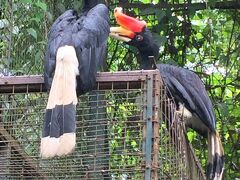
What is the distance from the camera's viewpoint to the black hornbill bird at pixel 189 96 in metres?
3.24

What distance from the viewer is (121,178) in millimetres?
2660

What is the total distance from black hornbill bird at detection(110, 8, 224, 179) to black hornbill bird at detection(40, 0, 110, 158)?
0.40m

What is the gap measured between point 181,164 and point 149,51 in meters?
1.16

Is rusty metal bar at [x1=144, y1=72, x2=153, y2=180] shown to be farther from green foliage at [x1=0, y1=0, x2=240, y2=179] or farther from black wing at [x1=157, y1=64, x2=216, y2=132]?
green foliage at [x1=0, y1=0, x2=240, y2=179]

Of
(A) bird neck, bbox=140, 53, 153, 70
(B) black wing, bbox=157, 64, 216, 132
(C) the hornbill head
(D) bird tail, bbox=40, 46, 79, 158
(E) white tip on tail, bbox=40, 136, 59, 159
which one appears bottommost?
(E) white tip on tail, bbox=40, 136, 59, 159

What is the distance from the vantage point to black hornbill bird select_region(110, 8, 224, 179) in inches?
127

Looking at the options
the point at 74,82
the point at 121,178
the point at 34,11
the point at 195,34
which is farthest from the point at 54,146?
the point at 195,34

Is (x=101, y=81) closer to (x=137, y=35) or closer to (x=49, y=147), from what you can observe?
(x=49, y=147)

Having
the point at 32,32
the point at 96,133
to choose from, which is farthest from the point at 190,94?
the point at 96,133

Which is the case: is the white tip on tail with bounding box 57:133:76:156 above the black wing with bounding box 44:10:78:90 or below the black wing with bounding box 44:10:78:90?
below

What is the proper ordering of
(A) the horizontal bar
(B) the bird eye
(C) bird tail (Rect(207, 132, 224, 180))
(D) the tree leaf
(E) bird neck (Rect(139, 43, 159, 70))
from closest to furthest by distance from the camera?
1. (A) the horizontal bar
2. (D) the tree leaf
3. (C) bird tail (Rect(207, 132, 224, 180))
4. (B) the bird eye
5. (E) bird neck (Rect(139, 43, 159, 70))

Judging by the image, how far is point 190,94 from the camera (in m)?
3.33

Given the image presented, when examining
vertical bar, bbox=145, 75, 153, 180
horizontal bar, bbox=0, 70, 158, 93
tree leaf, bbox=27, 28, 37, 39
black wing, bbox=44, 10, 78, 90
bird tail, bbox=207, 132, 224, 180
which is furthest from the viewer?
bird tail, bbox=207, 132, 224, 180

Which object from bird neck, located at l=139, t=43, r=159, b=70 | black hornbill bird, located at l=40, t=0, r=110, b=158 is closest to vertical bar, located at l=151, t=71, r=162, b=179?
black hornbill bird, located at l=40, t=0, r=110, b=158
